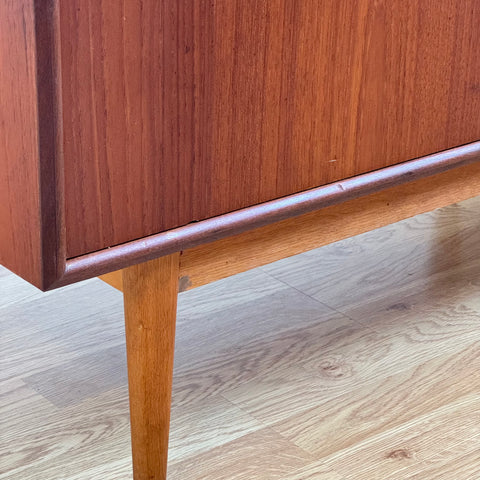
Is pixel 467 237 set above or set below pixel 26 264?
below

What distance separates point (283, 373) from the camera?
1.19m

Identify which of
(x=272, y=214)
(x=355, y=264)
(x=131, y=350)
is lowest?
(x=355, y=264)

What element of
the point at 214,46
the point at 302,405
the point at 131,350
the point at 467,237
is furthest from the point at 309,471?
the point at 467,237

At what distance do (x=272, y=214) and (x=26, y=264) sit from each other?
24 centimetres

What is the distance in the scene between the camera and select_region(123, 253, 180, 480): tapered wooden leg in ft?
2.85

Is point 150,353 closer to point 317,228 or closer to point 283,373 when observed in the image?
point 317,228

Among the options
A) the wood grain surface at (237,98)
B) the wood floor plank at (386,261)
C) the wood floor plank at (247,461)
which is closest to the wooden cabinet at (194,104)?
the wood grain surface at (237,98)

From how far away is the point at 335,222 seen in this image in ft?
3.25

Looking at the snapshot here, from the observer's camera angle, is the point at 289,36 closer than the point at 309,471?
Yes

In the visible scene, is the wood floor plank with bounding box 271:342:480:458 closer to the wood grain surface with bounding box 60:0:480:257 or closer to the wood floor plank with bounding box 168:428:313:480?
the wood floor plank with bounding box 168:428:313:480

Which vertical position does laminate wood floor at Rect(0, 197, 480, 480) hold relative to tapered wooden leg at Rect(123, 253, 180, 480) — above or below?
below

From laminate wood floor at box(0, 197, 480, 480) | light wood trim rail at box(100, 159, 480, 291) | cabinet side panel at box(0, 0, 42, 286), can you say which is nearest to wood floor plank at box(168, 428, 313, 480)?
laminate wood floor at box(0, 197, 480, 480)

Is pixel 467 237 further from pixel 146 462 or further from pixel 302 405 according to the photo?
pixel 146 462

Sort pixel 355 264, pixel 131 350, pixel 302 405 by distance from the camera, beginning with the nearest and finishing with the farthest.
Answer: pixel 131 350 → pixel 302 405 → pixel 355 264
